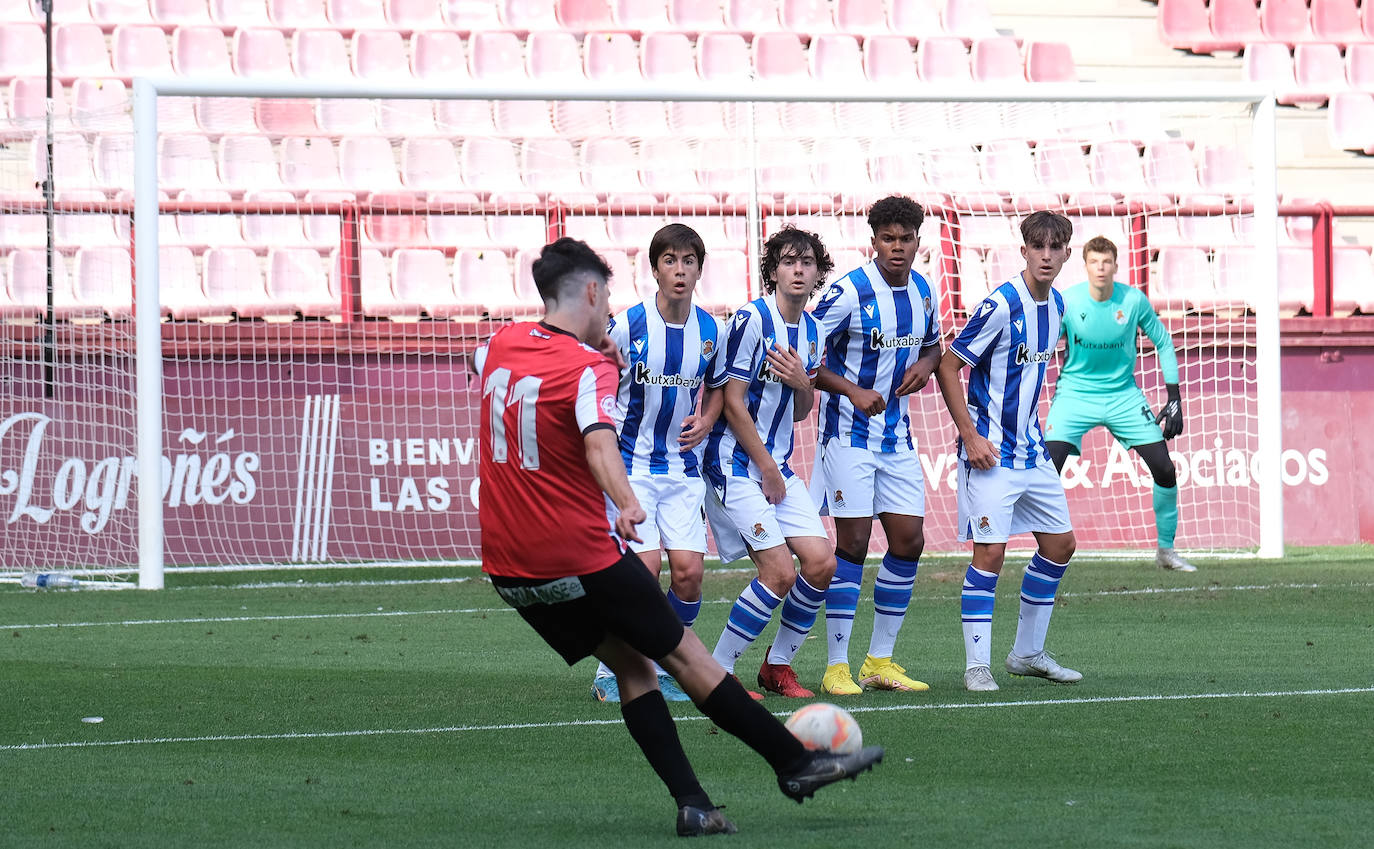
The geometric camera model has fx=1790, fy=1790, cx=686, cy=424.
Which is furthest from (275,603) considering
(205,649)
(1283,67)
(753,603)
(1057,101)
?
(1283,67)

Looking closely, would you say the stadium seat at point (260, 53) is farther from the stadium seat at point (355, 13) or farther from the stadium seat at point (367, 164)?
the stadium seat at point (367, 164)

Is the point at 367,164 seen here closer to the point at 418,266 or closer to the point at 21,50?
the point at 418,266

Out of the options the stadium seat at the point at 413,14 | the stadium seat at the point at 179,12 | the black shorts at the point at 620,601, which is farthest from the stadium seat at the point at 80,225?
the black shorts at the point at 620,601

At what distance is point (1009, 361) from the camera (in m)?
7.20

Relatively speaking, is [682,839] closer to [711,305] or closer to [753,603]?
[753,603]

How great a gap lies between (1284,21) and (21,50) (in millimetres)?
13082

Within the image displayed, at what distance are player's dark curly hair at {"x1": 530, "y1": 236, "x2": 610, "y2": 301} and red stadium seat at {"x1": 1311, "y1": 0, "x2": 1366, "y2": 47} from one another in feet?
55.8

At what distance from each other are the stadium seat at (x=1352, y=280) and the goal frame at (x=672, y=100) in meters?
2.76

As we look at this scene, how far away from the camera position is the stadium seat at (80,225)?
13.3m

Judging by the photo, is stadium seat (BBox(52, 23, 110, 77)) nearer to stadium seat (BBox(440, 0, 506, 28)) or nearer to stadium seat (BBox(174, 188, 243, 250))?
stadium seat (BBox(174, 188, 243, 250))

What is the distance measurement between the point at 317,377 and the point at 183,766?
7972 mm

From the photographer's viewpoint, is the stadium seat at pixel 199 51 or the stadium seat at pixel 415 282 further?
the stadium seat at pixel 199 51

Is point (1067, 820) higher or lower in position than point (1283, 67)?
lower

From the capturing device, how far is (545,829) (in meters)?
4.48
